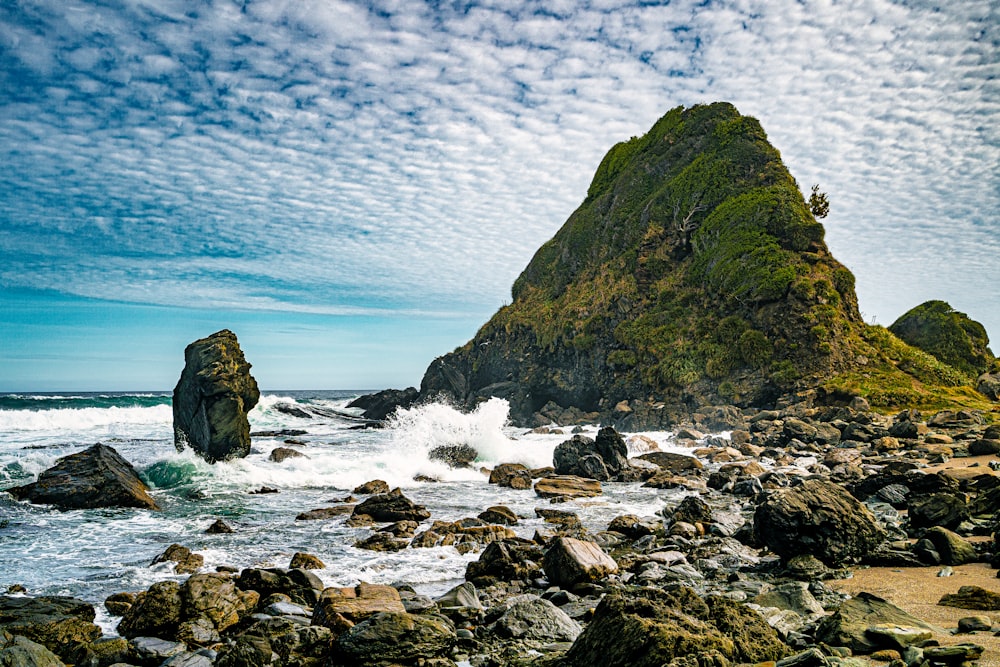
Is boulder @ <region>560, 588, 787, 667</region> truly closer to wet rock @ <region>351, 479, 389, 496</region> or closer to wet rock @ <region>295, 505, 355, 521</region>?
wet rock @ <region>295, 505, 355, 521</region>

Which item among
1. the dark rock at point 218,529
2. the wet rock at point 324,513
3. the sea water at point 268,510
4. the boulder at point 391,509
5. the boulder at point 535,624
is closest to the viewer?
the boulder at point 535,624

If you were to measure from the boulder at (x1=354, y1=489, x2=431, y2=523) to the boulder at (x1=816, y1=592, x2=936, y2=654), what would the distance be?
10.3m

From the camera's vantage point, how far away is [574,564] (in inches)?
363

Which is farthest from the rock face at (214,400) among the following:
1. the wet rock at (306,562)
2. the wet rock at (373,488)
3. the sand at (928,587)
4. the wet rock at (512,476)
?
the sand at (928,587)

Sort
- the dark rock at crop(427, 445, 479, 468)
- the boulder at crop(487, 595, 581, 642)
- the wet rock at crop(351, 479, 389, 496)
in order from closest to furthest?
the boulder at crop(487, 595, 581, 642) < the wet rock at crop(351, 479, 389, 496) < the dark rock at crop(427, 445, 479, 468)

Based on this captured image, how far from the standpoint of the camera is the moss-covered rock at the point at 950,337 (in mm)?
41219

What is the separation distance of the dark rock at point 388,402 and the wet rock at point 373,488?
39752 mm

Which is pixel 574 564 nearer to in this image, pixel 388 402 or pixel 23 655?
pixel 23 655

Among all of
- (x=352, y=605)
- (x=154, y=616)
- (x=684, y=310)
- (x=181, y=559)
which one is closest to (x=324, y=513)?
(x=181, y=559)

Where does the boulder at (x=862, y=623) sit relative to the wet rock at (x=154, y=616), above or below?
above

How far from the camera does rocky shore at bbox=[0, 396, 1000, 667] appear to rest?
5.36m

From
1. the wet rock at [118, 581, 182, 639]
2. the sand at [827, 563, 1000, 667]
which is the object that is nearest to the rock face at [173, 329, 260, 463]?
the wet rock at [118, 581, 182, 639]

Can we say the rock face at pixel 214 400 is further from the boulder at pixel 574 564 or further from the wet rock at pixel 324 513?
the boulder at pixel 574 564

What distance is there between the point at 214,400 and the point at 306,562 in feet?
47.4
